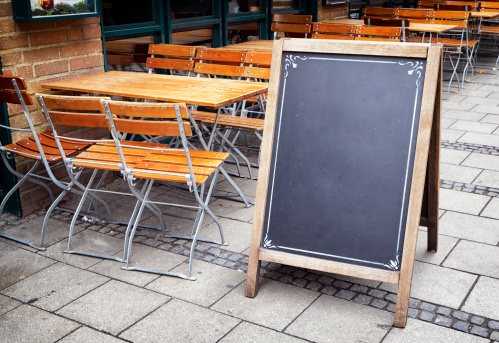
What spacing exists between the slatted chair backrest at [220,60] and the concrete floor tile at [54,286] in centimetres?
250

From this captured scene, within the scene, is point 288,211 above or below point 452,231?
above

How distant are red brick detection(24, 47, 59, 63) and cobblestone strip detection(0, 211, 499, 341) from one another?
126cm

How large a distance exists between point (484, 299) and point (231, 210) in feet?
6.85

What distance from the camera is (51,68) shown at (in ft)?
16.4

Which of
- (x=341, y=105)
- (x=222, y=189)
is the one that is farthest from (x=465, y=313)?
(x=222, y=189)

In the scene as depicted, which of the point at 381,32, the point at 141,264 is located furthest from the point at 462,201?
the point at 381,32

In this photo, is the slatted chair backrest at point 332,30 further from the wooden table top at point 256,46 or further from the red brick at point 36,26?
the red brick at point 36,26

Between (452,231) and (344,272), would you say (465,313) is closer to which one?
(344,272)

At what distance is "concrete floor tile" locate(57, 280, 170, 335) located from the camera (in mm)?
3354

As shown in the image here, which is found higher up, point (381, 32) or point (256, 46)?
point (381, 32)

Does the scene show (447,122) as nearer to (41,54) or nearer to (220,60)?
Result: (220,60)

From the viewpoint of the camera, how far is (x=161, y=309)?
3.47 meters

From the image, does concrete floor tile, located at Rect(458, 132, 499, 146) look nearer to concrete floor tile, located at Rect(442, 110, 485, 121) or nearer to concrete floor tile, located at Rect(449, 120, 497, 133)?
concrete floor tile, located at Rect(449, 120, 497, 133)

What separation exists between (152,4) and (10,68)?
207 centimetres
